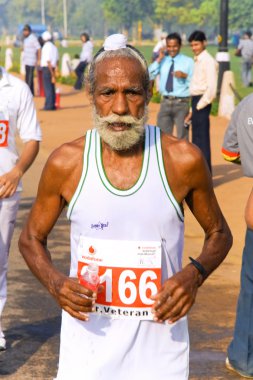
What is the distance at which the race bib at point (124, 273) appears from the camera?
3836 millimetres

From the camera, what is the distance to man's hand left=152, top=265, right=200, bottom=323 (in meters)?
3.60

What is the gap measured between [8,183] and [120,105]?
3029mm

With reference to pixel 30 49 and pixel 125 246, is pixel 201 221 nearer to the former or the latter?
pixel 125 246

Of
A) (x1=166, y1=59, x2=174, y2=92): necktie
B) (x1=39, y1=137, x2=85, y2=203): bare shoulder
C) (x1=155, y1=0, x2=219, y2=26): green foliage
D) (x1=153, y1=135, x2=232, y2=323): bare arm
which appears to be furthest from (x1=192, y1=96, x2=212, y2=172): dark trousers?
(x1=155, y1=0, x2=219, y2=26): green foliage

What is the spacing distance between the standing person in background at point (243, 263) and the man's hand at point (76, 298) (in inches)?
88.2

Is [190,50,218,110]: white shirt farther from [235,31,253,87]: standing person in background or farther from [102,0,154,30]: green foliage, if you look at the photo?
[102,0,154,30]: green foliage

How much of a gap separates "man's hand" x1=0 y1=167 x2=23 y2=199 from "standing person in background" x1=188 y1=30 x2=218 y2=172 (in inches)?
276

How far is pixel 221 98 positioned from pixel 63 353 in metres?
21.4

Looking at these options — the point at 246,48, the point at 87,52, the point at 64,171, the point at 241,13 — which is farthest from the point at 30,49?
the point at 241,13

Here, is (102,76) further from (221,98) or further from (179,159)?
(221,98)

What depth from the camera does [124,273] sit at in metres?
3.86

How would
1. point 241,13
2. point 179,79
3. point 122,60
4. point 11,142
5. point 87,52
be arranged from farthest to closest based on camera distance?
point 241,13
point 87,52
point 179,79
point 11,142
point 122,60

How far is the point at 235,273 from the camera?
959cm

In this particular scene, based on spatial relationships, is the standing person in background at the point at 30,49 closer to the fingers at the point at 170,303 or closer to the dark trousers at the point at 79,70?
the dark trousers at the point at 79,70
